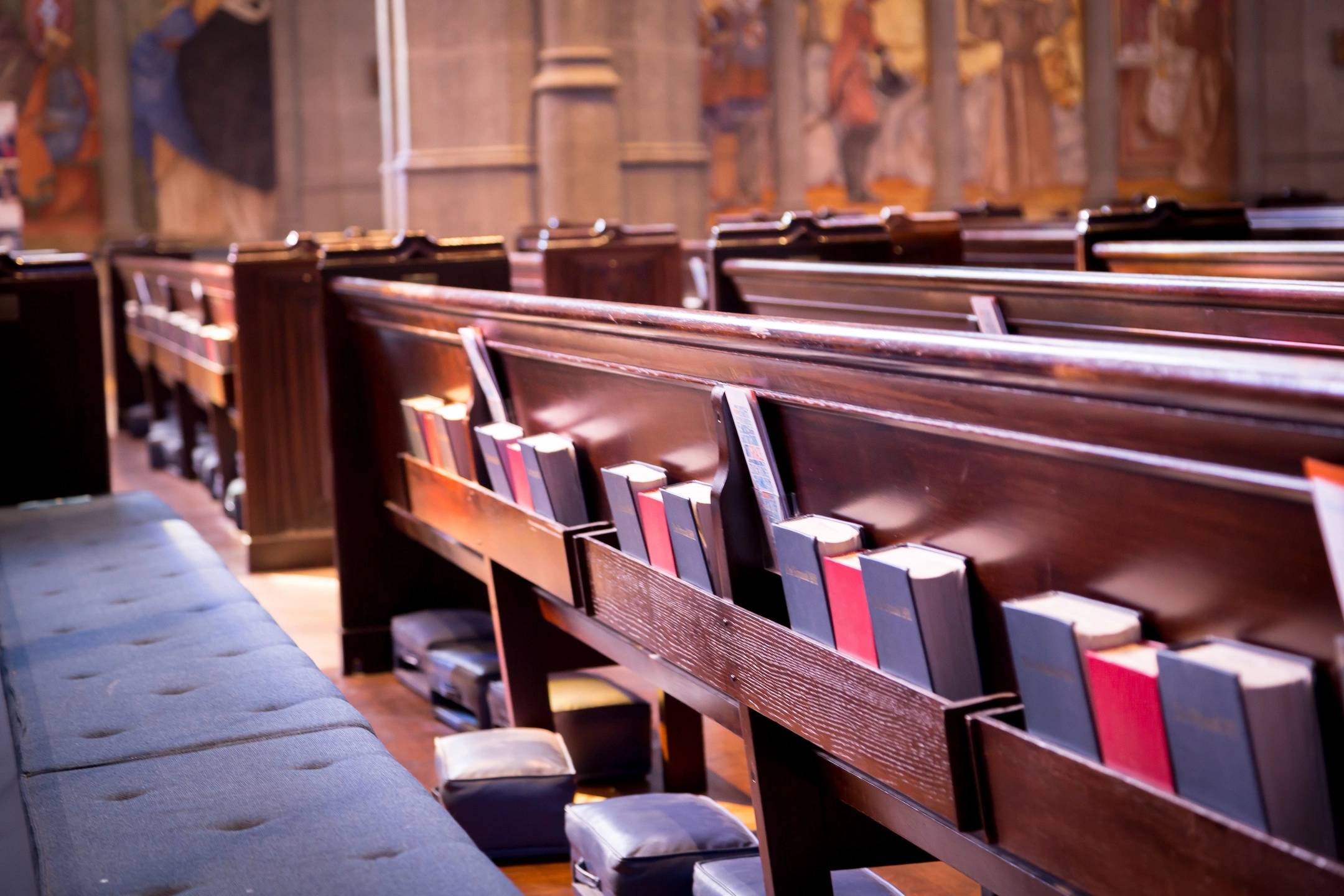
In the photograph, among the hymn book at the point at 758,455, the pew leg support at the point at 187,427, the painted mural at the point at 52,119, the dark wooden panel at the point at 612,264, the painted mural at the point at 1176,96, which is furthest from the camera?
the painted mural at the point at 1176,96

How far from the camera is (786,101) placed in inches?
565

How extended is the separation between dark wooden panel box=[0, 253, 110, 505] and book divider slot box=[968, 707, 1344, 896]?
3718 mm

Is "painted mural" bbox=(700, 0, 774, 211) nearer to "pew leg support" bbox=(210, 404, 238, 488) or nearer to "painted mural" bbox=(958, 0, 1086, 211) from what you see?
"painted mural" bbox=(958, 0, 1086, 211)

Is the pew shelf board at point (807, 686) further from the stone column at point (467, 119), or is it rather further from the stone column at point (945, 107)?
the stone column at point (945, 107)

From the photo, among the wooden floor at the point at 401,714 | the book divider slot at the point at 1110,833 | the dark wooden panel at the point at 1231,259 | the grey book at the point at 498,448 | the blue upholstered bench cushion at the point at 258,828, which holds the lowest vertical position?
the wooden floor at the point at 401,714

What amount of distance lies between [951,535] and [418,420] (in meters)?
2.38

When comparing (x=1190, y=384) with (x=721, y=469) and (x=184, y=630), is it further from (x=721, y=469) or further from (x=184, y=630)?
Answer: (x=184, y=630)

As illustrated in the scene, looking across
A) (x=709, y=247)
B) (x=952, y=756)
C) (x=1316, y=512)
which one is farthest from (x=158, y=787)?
(x=709, y=247)

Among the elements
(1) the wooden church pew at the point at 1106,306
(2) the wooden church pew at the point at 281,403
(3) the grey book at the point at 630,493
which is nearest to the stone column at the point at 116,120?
(2) the wooden church pew at the point at 281,403

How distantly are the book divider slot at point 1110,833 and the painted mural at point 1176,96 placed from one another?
15048 millimetres

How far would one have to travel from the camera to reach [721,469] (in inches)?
87.5

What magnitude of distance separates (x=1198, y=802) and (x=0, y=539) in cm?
345

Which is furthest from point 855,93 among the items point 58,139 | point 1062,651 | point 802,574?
point 1062,651

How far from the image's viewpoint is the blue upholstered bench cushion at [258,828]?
5.80ft
